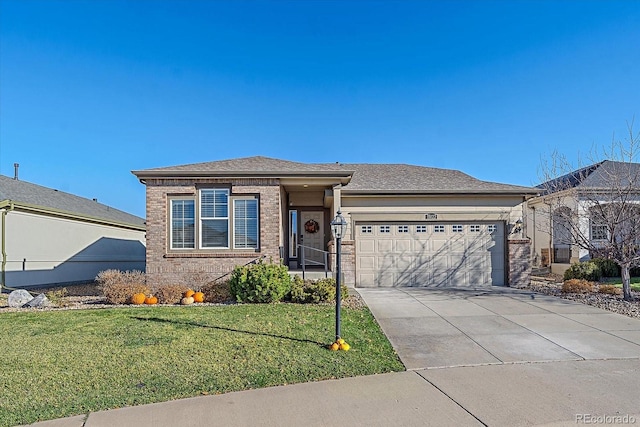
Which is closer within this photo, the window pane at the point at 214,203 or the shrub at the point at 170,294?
the shrub at the point at 170,294

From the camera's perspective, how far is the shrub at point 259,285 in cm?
980

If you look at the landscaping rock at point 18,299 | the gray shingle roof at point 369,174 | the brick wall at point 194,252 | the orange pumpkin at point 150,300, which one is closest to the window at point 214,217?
the brick wall at point 194,252

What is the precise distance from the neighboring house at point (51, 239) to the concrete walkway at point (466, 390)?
12297 millimetres

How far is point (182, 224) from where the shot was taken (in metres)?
11.9

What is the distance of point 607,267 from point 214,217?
13.9 meters

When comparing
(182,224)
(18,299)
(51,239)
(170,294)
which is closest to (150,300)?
(170,294)

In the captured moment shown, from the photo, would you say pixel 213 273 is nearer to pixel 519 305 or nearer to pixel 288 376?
pixel 288 376

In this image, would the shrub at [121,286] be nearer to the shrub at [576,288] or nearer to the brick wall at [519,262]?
the brick wall at [519,262]

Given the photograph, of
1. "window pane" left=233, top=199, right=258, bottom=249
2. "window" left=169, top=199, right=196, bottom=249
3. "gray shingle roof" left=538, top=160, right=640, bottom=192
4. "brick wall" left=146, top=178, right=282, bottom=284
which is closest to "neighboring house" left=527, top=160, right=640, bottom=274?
"gray shingle roof" left=538, top=160, right=640, bottom=192

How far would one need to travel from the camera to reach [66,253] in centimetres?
1595

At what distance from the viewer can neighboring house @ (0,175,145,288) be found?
1352 cm

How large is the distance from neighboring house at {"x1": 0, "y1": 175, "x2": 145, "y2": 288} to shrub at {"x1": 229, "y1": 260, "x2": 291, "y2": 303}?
8709mm

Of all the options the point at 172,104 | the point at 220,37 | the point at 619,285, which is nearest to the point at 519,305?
the point at 619,285

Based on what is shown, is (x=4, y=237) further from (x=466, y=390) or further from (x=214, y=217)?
(x=466, y=390)
